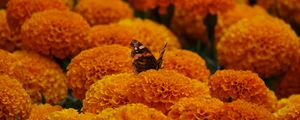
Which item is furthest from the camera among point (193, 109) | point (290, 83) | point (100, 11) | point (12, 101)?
point (100, 11)

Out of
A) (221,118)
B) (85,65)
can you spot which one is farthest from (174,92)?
(85,65)

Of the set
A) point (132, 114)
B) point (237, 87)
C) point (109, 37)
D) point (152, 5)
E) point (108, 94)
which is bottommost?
point (152, 5)

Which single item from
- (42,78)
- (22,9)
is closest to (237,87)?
(42,78)

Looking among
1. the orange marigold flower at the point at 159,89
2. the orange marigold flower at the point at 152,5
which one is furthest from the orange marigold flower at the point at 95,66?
the orange marigold flower at the point at 152,5

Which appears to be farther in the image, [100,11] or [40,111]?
[100,11]

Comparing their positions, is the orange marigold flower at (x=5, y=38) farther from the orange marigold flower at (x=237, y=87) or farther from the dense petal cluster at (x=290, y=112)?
the dense petal cluster at (x=290, y=112)

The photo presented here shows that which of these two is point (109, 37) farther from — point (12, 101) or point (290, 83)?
point (290, 83)

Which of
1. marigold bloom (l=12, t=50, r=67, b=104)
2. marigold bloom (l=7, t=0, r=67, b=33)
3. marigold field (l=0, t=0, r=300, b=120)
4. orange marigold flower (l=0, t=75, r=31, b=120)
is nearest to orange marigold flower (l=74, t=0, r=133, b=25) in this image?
marigold field (l=0, t=0, r=300, b=120)
